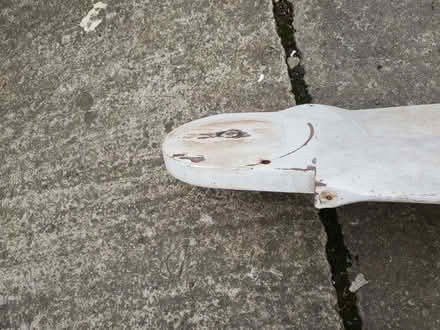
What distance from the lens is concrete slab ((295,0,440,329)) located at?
128 centimetres

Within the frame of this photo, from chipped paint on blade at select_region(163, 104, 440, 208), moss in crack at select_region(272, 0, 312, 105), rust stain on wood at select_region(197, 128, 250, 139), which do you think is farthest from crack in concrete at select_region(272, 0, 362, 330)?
rust stain on wood at select_region(197, 128, 250, 139)

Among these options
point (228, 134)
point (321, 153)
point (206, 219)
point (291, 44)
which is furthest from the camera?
point (291, 44)

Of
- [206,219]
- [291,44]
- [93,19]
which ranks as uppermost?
[93,19]

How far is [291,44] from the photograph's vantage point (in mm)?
1666

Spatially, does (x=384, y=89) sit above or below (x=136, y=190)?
above

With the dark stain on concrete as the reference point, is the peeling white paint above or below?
below

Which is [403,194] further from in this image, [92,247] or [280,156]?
[92,247]

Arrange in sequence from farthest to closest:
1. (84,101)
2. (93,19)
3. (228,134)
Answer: (93,19) → (84,101) → (228,134)

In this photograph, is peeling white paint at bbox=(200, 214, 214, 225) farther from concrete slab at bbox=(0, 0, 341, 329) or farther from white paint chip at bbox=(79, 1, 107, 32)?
white paint chip at bbox=(79, 1, 107, 32)

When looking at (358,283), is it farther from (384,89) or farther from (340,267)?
(384,89)

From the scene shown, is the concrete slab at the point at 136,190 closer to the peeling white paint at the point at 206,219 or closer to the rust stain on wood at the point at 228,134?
the peeling white paint at the point at 206,219

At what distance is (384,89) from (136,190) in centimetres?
89

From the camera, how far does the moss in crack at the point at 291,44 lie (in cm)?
159

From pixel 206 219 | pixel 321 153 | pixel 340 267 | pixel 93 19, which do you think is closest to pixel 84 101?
pixel 93 19
